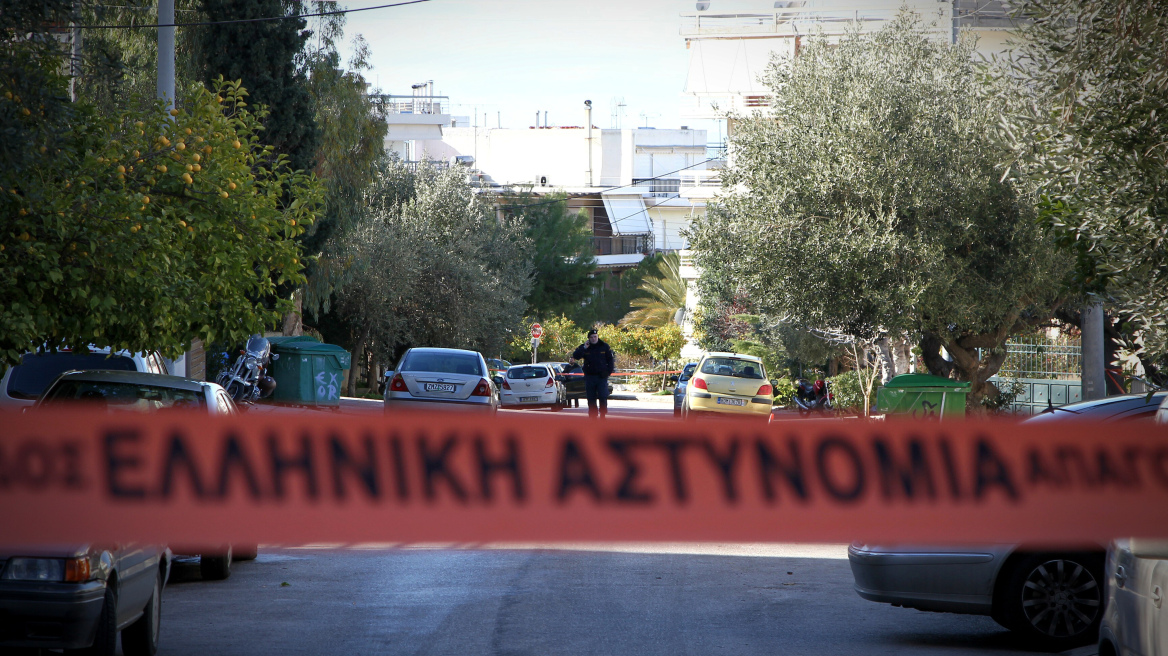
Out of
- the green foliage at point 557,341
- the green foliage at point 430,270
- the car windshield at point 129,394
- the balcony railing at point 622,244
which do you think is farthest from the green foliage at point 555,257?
the car windshield at point 129,394

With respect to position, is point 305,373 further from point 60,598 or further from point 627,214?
point 627,214

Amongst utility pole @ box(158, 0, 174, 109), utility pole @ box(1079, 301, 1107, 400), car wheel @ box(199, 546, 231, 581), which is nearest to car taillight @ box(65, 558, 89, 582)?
car wheel @ box(199, 546, 231, 581)

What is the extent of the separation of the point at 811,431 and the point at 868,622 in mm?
4752

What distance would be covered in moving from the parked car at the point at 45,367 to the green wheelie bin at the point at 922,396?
1061 cm

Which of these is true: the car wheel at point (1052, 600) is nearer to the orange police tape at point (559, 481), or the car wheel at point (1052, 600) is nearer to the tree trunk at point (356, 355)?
the orange police tape at point (559, 481)

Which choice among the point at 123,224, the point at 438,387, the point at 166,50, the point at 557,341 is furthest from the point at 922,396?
the point at 557,341

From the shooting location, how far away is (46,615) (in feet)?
17.3

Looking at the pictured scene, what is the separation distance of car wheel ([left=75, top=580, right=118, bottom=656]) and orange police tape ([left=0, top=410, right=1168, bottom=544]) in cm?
242

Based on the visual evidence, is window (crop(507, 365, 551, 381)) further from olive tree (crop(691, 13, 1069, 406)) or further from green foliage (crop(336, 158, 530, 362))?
olive tree (crop(691, 13, 1069, 406))

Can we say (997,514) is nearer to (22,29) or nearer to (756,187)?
(22,29)

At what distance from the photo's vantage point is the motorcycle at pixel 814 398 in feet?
89.8

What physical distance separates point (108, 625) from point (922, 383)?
44.6 feet

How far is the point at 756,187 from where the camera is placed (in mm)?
18906

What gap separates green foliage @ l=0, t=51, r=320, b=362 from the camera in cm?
697
